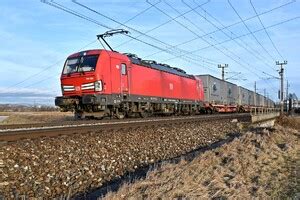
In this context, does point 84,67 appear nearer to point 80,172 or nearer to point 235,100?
point 80,172

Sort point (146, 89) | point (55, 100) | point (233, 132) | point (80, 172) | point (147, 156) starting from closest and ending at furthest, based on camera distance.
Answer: point (80, 172) < point (147, 156) < point (55, 100) < point (233, 132) < point (146, 89)

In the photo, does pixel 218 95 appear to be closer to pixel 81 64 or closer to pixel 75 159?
pixel 81 64

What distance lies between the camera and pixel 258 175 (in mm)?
8664

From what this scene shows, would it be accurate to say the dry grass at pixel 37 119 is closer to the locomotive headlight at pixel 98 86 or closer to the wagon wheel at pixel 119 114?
the wagon wheel at pixel 119 114

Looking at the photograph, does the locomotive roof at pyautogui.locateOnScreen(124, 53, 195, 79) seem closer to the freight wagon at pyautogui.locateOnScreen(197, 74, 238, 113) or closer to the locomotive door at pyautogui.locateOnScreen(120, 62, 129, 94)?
the locomotive door at pyautogui.locateOnScreen(120, 62, 129, 94)

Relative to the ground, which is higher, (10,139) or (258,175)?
(10,139)

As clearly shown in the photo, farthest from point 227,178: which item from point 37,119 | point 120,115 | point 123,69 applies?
point 37,119

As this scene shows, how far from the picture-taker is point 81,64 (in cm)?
1930

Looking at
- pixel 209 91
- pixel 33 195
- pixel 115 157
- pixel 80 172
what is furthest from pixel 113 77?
pixel 209 91

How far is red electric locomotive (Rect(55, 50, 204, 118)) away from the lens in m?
18.5

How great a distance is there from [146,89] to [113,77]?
4927mm

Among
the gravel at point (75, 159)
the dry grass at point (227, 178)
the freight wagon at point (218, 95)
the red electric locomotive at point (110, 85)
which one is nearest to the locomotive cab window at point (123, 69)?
the red electric locomotive at point (110, 85)

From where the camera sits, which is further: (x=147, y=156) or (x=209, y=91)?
(x=209, y=91)

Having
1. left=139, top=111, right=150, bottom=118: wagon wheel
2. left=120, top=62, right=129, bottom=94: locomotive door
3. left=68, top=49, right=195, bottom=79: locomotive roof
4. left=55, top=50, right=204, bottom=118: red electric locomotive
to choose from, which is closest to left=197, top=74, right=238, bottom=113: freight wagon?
left=68, top=49, right=195, bottom=79: locomotive roof
